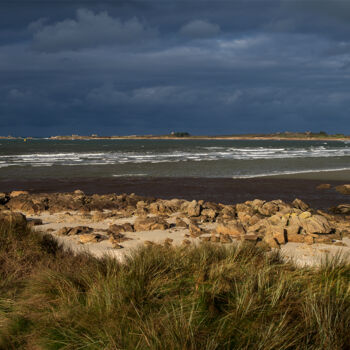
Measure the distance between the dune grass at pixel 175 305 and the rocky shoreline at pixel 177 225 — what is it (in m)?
1.57

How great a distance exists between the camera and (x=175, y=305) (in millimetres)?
3449

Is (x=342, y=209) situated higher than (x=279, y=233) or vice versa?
(x=279, y=233)

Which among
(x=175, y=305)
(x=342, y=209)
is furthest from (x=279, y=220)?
(x=175, y=305)

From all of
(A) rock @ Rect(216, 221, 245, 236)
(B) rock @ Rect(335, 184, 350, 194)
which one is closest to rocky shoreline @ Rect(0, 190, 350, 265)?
(A) rock @ Rect(216, 221, 245, 236)

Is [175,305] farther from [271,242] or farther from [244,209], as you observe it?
[244,209]

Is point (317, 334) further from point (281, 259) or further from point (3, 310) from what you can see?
point (3, 310)

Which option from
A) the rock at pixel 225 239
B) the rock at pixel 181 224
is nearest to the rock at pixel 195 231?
the rock at pixel 181 224

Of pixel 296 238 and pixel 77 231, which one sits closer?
pixel 296 238

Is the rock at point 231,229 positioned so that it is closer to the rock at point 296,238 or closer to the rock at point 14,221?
the rock at point 296,238

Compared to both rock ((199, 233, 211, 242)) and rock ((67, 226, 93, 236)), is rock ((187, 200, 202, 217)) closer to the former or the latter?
rock ((199, 233, 211, 242))

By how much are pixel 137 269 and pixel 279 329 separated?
152 cm

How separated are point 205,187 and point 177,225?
25.9 ft

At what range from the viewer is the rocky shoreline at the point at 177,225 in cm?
707

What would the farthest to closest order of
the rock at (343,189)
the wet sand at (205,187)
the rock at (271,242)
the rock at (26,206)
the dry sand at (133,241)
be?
the rock at (343,189) → the wet sand at (205,187) → the rock at (26,206) → the rock at (271,242) → the dry sand at (133,241)
